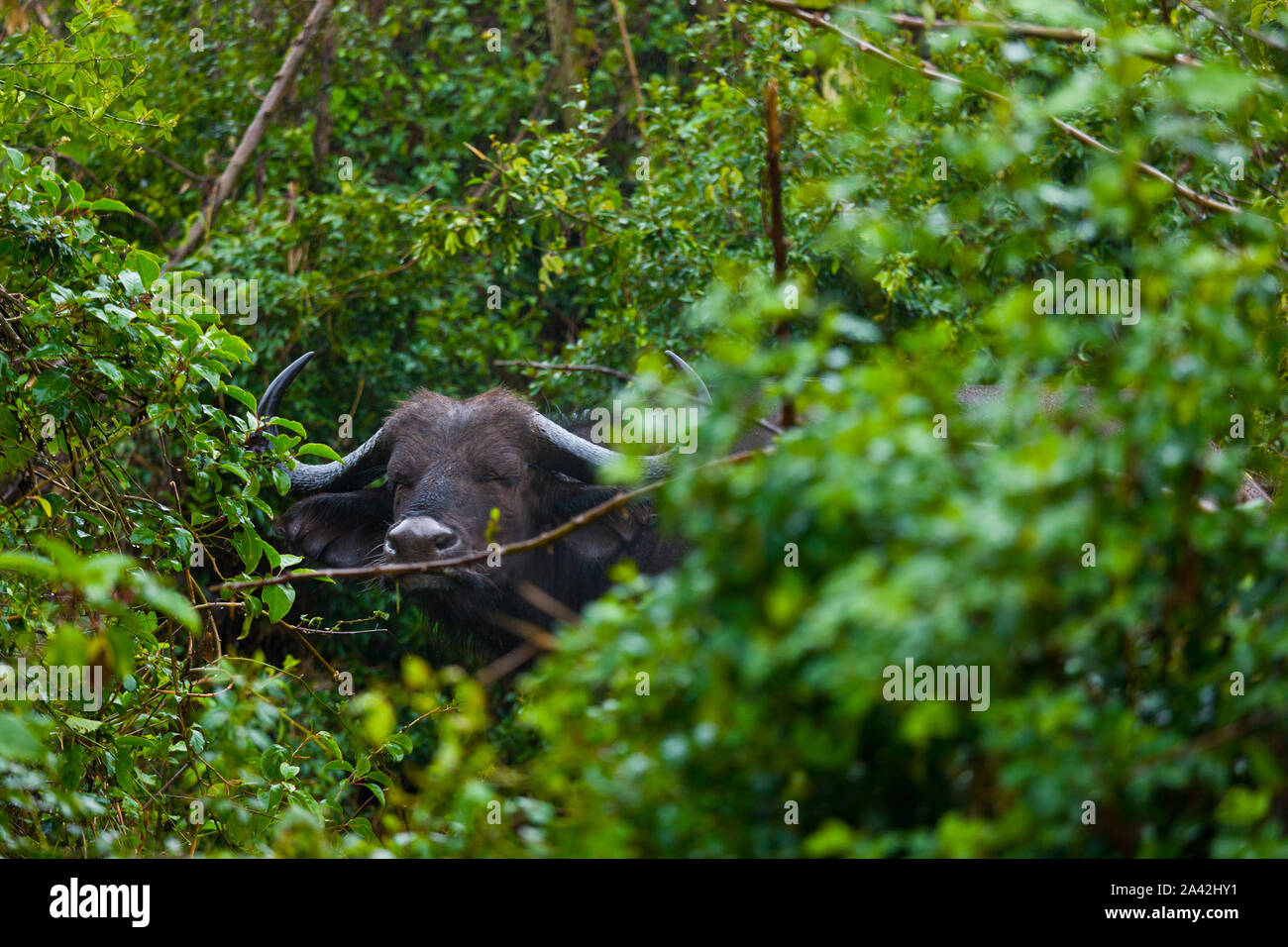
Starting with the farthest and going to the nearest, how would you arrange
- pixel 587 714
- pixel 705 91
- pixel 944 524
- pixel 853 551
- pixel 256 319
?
pixel 256 319 < pixel 705 91 < pixel 587 714 < pixel 853 551 < pixel 944 524

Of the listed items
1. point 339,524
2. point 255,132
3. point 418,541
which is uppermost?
point 255,132

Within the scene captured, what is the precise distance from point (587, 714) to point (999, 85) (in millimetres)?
1327

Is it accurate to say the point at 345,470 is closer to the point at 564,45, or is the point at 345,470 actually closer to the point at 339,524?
the point at 339,524

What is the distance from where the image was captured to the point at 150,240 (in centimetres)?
746

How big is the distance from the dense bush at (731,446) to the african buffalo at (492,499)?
0.45 m

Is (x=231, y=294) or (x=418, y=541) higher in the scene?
(x=231, y=294)

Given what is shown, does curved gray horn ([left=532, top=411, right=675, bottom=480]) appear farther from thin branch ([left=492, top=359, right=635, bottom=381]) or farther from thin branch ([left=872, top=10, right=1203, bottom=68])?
thin branch ([left=872, top=10, right=1203, bottom=68])

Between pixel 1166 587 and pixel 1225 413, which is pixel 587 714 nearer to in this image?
pixel 1166 587

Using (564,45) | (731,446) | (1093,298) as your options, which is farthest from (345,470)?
(1093,298)

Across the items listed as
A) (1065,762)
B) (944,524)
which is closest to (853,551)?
(944,524)

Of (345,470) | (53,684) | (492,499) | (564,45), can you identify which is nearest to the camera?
(53,684)
